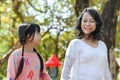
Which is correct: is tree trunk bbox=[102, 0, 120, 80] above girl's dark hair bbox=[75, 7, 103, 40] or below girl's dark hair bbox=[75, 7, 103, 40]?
below

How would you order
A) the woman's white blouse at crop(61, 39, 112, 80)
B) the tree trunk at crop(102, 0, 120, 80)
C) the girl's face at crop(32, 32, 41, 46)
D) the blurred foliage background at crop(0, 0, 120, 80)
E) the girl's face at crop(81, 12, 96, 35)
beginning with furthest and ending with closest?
the blurred foliage background at crop(0, 0, 120, 80)
the tree trunk at crop(102, 0, 120, 80)
the girl's face at crop(32, 32, 41, 46)
the girl's face at crop(81, 12, 96, 35)
the woman's white blouse at crop(61, 39, 112, 80)

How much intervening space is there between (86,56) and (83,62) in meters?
0.07

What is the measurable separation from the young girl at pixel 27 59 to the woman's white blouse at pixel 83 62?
39 cm

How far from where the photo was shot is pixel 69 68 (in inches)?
139

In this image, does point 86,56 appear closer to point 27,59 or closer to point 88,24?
point 88,24

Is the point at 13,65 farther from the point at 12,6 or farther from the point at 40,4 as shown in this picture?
the point at 40,4

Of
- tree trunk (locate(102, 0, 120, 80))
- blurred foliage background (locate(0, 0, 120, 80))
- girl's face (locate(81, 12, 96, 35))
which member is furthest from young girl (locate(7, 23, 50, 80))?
blurred foliage background (locate(0, 0, 120, 80))

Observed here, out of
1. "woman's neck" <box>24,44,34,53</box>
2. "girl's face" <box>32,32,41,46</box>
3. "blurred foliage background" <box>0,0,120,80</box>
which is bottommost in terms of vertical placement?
"blurred foliage background" <box>0,0,120,80</box>

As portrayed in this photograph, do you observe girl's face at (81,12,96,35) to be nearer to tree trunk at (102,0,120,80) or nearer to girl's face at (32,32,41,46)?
girl's face at (32,32,41,46)

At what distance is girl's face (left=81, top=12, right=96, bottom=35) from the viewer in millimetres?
3604

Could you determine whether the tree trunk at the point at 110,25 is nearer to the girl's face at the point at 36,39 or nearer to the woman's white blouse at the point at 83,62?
the girl's face at the point at 36,39

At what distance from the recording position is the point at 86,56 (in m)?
3.47

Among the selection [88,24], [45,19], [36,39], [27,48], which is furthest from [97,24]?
[45,19]

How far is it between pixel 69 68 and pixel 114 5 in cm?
361
